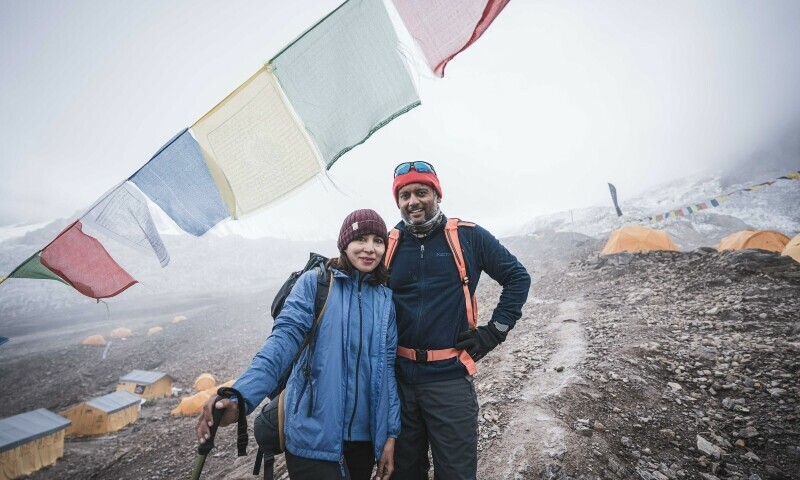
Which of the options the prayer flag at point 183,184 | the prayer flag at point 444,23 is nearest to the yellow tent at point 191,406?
the prayer flag at point 183,184

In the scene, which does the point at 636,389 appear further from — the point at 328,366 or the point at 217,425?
the point at 217,425

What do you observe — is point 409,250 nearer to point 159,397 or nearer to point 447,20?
point 447,20

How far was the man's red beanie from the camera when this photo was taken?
2.51m

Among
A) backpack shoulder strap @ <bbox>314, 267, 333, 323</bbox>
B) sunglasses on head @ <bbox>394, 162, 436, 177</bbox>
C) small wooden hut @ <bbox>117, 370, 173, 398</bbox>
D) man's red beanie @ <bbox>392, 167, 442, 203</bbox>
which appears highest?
sunglasses on head @ <bbox>394, 162, 436, 177</bbox>

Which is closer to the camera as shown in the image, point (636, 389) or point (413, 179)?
point (413, 179)

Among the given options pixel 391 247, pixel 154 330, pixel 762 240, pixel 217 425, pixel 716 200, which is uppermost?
pixel 391 247

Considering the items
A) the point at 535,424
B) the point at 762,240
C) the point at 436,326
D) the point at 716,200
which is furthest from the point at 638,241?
the point at 436,326

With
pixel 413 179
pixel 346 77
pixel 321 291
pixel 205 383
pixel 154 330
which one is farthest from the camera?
pixel 154 330

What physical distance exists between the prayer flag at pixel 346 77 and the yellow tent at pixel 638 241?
50.5 ft

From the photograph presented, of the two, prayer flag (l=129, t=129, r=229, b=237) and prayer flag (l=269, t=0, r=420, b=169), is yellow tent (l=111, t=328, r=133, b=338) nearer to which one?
prayer flag (l=129, t=129, r=229, b=237)

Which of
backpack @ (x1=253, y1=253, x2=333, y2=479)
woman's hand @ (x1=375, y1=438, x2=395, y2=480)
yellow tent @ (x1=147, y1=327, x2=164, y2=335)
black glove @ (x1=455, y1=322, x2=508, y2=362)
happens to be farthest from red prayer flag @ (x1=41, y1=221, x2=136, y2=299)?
yellow tent @ (x1=147, y1=327, x2=164, y2=335)

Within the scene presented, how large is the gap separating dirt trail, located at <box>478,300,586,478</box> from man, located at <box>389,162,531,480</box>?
1.38 metres

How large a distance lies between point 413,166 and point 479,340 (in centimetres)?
160

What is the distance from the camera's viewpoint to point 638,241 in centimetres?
1374
